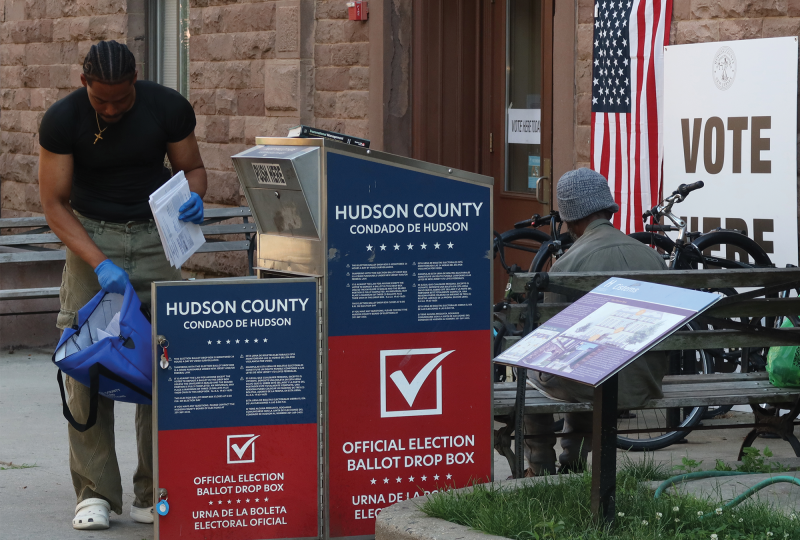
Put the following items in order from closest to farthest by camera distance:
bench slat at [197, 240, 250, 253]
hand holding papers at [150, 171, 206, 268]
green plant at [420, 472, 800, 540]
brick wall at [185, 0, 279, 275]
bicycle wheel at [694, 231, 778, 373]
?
green plant at [420, 472, 800, 540] < hand holding papers at [150, 171, 206, 268] < bicycle wheel at [694, 231, 778, 373] < bench slat at [197, 240, 250, 253] < brick wall at [185, 0, 279, 275]

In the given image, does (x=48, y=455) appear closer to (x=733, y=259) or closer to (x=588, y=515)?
(x=588, y=515)

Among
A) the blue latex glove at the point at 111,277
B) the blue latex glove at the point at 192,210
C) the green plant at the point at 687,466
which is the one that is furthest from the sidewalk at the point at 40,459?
the green plant at the point at 687,466

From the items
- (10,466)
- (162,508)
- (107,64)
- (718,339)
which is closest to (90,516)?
(162,508)

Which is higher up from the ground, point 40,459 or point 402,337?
point 402,337

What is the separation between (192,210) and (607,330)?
1.86 m

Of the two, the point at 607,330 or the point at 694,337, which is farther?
the point at 694,337

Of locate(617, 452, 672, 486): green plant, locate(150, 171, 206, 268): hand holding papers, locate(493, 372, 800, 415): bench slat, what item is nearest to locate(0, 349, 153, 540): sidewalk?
locate(150, 171, 206, 268): hand holding papers

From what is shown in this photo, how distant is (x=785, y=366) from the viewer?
5180 mm

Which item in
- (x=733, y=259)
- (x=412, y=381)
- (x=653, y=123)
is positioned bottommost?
(x=412, y=381)

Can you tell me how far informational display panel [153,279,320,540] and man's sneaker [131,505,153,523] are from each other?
71cm

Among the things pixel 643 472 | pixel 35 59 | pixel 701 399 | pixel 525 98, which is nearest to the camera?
Result: pixel 643 472

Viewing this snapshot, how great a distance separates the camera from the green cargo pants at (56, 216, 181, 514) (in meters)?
4.74

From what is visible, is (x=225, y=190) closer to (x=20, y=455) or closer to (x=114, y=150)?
(x=20, y=455)

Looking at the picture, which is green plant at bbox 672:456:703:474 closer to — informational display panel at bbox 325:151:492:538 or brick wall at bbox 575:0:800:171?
informational display panel at bbox 325:151:492:538
